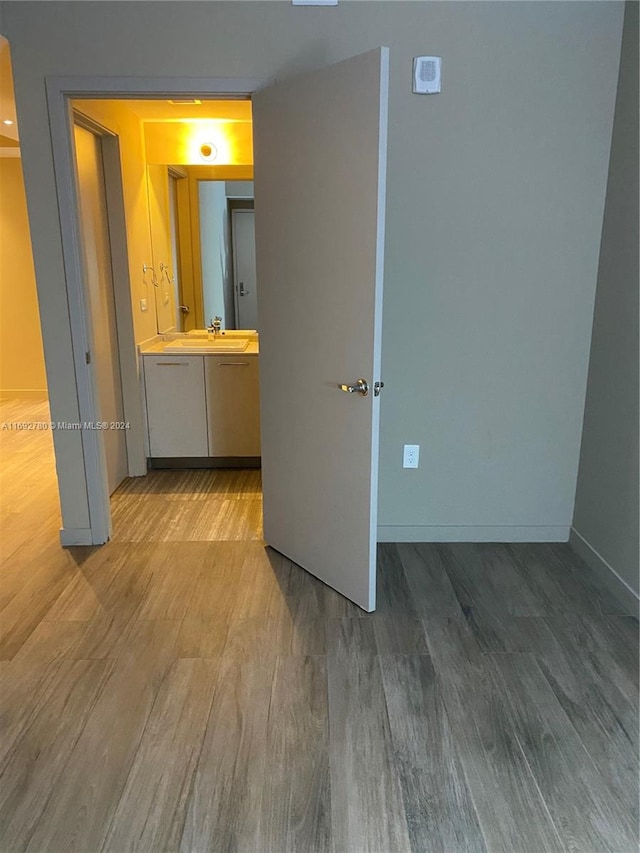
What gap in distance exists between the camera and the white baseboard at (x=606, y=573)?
7.55 ft

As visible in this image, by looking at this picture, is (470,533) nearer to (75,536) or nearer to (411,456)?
(411,456)

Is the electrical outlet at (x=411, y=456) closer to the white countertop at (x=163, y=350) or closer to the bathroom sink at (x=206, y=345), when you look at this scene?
the white countertop at (x=163, y=350)

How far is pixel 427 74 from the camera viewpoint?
92.4 inches

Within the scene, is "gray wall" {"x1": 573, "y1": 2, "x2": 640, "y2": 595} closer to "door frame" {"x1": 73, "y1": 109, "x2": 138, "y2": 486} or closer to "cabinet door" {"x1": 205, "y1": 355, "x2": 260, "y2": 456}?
"cabinet door" {"x1": 205, "y1": 355, "x2": 260, "y2": 456}

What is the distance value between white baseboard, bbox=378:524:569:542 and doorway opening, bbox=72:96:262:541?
28.5 inches

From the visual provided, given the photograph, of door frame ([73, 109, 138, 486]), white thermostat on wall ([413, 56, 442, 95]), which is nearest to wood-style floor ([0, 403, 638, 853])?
door frame ([73, 109, 138, 486])

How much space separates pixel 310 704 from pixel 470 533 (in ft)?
4.53

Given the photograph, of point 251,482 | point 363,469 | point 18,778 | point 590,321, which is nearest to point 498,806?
point 363,469

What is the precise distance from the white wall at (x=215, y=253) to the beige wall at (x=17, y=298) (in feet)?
6.70

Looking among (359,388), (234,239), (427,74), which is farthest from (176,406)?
(427,74)

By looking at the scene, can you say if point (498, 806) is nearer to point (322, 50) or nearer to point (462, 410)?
point (462, 410)

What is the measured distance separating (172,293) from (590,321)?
9.57 feet

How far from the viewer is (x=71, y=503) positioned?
9.32 feet

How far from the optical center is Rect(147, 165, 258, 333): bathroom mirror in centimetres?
407
